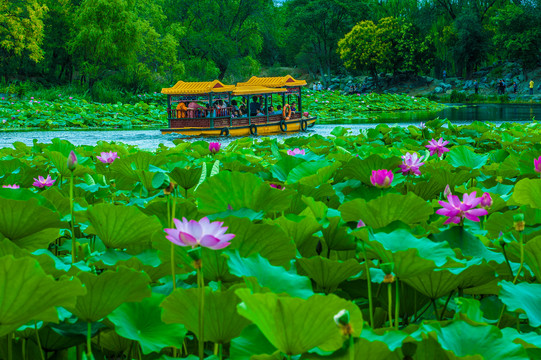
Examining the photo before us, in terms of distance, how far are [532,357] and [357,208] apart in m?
0.51

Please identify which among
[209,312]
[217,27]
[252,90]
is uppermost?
[217,27]

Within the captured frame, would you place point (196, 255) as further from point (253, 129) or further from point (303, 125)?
point (303, 125)

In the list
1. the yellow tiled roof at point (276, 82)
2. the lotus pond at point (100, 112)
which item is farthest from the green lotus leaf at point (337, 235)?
the lotus pond at point (100, 112)

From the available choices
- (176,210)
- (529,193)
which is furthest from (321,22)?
(176,210)

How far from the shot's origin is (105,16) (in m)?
25.7

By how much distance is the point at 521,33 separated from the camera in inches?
1437

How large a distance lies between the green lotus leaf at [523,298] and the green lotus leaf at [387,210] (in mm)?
342

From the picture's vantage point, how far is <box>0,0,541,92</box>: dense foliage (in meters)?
25.8

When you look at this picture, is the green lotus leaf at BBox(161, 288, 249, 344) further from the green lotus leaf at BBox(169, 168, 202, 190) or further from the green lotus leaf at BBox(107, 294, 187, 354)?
the green lotus leaf at BBox(169, 168, 202, 190)

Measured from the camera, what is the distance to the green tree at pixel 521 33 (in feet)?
116

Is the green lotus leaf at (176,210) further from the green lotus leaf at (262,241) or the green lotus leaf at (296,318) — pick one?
the green lotus leaf at (296,318)

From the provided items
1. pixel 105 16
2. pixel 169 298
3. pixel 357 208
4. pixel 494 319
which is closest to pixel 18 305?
pixel 169 298

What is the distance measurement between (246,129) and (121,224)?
49.4 ft

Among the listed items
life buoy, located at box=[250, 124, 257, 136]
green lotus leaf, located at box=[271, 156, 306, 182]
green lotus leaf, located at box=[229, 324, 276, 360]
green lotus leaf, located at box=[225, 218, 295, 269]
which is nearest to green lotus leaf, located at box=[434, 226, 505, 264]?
green lotus leaf, located at box=[225, 218, 295, 269]
